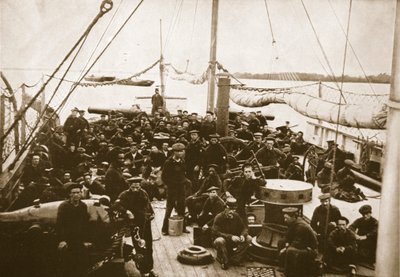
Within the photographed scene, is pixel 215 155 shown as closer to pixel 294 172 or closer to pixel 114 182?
pixel 294 172

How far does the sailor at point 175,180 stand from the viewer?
25.0 ft

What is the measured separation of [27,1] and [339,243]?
552 cm

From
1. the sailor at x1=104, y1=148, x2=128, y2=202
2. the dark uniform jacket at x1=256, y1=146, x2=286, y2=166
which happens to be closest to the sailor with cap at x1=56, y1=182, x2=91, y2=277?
the sailor at x1=104, y1=148, x2=128, y2=202

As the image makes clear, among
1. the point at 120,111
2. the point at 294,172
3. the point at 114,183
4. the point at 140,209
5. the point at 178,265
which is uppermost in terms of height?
the point at 120,111

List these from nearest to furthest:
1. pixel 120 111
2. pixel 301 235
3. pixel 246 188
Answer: pixel 301 235, pixel 246 188, pixel 120 111

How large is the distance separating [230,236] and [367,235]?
2.04 m

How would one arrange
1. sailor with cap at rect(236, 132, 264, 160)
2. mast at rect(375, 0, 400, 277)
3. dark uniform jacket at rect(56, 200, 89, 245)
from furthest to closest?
sailor with cap at rect(236, 132, 264, 160) < dark uniform jacket at rect(56, 200, 89, 245) < mast at rect(375, 0, 400, 277)

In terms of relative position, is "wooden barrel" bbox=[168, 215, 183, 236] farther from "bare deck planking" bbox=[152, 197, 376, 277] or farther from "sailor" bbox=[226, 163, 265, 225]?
"sailor" bbox=[226, 163, 265, 225]

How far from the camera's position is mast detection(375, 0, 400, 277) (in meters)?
2.81

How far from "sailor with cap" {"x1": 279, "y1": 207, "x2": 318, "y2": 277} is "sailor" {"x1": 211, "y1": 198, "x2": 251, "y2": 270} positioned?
35.1 inches

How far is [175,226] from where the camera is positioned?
7672mm

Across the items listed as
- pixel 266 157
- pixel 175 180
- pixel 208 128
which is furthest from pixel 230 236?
pixel 208 128

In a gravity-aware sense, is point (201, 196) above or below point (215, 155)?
below

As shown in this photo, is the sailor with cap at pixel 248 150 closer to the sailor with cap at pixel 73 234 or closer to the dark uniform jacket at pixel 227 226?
the dark uniform jacket at pixel 227 226
